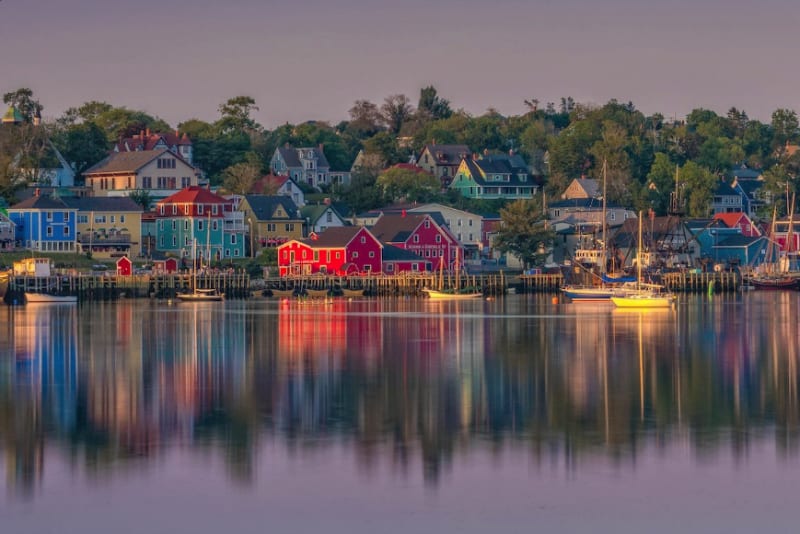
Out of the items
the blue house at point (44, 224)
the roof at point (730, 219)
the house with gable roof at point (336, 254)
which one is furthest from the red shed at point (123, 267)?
the roof at point (730, 219)

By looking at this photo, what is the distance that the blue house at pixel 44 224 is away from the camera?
112 meters

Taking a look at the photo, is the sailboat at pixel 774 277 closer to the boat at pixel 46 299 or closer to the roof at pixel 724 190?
the roof at pixel 724 190

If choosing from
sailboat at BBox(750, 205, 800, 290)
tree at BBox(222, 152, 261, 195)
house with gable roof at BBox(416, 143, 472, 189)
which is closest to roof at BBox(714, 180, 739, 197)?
sailboat at BBox(750, 205, 800, 290)

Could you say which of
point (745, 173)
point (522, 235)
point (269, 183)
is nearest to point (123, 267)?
point (269, 183)

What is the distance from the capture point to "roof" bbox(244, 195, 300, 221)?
405 feet

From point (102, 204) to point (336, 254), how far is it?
2012 cm

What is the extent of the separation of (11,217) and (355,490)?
89369mm

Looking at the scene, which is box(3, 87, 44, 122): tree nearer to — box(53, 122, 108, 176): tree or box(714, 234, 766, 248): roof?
box(53, 122, 108, 176): tree

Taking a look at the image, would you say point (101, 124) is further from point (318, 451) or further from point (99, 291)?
point (318, 451)

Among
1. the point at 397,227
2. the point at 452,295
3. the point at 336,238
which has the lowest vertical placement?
the point at 452,295

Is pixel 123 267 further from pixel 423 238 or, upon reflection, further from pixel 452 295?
pixel 423 238

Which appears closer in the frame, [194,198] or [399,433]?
[399,433]

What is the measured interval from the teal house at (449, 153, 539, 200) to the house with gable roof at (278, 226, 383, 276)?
43.6m

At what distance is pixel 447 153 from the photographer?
172m
